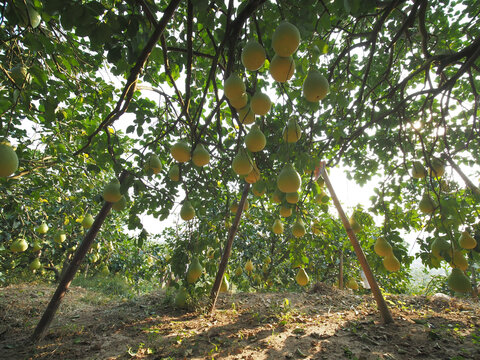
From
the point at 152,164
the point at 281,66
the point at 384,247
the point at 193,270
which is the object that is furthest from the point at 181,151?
the point at 384,247

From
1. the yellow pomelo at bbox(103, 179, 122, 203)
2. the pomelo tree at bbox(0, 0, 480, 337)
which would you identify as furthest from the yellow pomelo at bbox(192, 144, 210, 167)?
the yellow pomelo at bbox(103, 179, 122, 203)

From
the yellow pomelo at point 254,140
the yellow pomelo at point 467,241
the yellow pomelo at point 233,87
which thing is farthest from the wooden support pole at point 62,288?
the yellow pomelo at point 467,241

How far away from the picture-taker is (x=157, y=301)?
4.86m

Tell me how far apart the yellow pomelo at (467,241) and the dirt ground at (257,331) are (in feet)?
3.35

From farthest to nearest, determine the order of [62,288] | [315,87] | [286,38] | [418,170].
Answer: [62,288] → [418,170] → [315,87] → [286,38]

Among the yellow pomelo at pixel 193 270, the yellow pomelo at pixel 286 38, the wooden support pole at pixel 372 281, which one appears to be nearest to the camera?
the yellow pomelo at pixel 286 38

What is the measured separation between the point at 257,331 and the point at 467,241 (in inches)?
100

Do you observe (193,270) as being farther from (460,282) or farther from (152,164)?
(460,282)

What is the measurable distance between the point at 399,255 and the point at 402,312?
1857mm

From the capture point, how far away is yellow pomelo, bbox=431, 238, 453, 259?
2.12 meters

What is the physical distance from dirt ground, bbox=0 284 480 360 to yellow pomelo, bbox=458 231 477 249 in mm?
1021

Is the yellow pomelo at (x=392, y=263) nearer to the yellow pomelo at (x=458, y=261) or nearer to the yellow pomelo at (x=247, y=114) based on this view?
the yellow pomelo at (x=458, y=261)

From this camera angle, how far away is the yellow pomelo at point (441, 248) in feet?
6.97

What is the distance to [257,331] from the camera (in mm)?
3209
